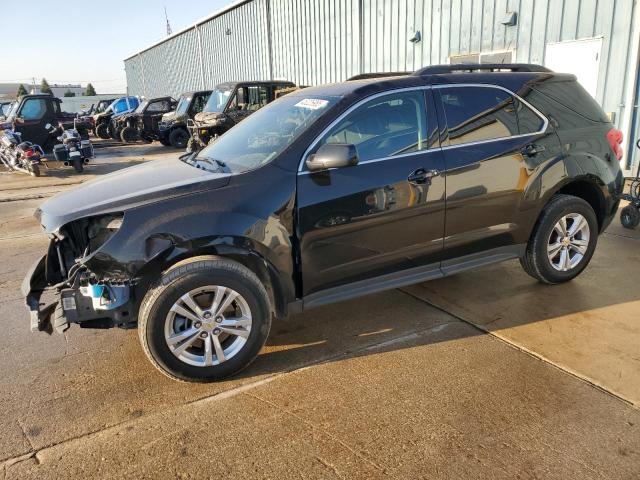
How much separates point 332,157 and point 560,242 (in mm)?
2389

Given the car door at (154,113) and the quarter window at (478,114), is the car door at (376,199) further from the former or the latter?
the car door at (154,113)

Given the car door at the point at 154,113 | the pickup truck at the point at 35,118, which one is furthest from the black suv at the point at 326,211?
the car door at the point at 154,113

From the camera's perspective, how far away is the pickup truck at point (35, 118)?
14881mm

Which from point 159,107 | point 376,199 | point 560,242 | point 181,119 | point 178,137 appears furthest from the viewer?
point 159,107

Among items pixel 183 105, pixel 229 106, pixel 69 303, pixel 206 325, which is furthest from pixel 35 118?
pixel 206 325

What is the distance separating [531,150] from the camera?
404cm

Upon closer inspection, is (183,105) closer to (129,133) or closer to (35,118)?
(129,133)

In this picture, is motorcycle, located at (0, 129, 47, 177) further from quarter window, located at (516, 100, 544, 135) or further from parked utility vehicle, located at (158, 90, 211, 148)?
quarter window, located at (516, 100, 544, 135)

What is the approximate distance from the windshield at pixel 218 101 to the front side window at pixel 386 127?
11.2 m

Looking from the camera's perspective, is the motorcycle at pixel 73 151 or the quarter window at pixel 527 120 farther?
the motorcycle at pixel 73 151

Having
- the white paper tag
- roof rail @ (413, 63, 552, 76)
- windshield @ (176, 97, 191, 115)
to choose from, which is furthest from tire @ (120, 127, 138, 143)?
the white paper tag

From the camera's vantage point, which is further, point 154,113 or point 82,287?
point 154,113

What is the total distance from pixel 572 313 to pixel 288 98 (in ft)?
9.47

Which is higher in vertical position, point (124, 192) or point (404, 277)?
point (124, 192)
